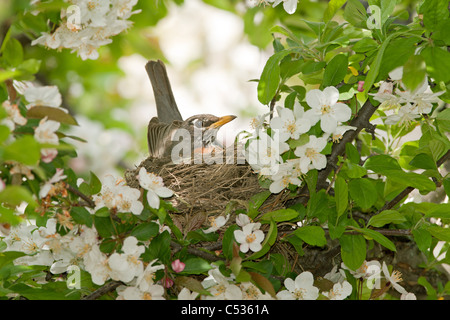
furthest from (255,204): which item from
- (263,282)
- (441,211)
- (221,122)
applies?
(221,122)

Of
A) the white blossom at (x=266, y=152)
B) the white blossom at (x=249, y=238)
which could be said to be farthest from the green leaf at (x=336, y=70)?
the white blossom at (x=249, y=238)

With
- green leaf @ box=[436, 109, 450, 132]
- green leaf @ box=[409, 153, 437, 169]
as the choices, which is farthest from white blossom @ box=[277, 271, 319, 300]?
green leaf @ box=[436, 109, 450, 132]

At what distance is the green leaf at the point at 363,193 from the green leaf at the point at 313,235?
0.14 m

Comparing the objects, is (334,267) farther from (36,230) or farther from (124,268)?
(36,230)

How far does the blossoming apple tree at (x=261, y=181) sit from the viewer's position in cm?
117

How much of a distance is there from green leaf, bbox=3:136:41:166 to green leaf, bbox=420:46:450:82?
88cm

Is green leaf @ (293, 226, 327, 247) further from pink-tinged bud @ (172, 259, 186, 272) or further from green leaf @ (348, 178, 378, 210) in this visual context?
pink-tinged bud @ (172, 259, 186, 272)

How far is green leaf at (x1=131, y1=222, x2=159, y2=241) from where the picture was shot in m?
1.28

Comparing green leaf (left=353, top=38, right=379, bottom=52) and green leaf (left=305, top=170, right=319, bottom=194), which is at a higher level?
green leaf (left=353, top=38, right=379, bottom=52)

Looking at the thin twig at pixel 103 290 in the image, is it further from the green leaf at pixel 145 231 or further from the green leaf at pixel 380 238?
the green leaf at pixel 380 238

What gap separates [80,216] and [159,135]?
4.71 ft

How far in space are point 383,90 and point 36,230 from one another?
1151 mm

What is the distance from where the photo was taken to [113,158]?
8.04ft

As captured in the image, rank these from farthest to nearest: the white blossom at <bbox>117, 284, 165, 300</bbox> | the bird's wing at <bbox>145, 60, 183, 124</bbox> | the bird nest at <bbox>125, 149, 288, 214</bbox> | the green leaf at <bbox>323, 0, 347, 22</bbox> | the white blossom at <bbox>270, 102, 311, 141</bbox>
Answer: the bird's wing at <bbox>145, 60, 183, 124</bbox> → the bird nest at <bbox>125, 149, 288, 214</bbox> → the green leaf at <bbox>323, 0, 347, 22</bbox> → the white blossom at <bbox>270, 102, 311, 141</bbox> → the white blossom at <bbox>117, 284, 165, 300</bbox>
